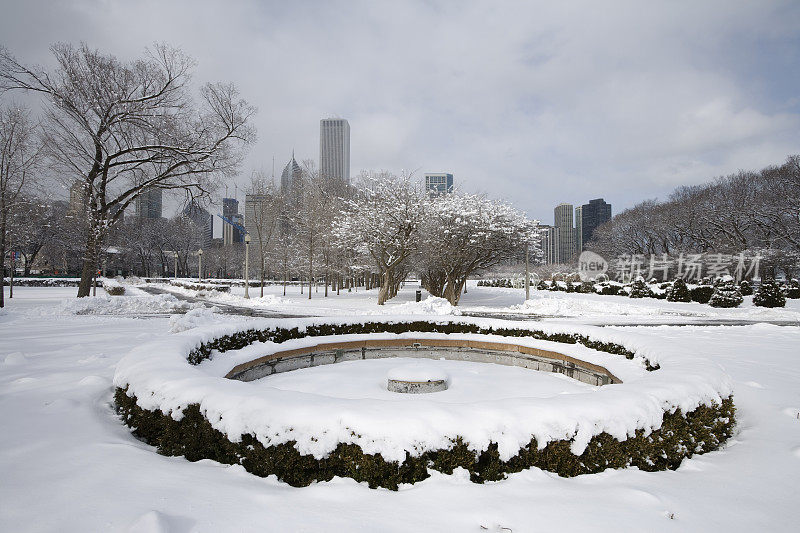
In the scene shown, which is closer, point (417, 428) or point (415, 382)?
point (417, 428)

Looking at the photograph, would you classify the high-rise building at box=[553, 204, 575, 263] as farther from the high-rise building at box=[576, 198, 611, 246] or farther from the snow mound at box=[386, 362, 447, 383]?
the snow mound at box=[386, 362, 447, 383]

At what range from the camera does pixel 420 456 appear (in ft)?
11.1

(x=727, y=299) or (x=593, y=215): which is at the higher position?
(x=593, y=215)

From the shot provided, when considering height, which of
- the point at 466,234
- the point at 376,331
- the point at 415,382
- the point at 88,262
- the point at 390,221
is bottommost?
the point at 415,382

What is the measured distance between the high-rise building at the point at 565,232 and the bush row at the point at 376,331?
13620cm

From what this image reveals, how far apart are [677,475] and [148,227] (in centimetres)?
8105

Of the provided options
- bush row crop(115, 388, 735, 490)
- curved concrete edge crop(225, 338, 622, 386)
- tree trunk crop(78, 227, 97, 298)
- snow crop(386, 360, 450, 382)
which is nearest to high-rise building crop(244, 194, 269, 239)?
tree trunk crop(78, 227, 97, 298)

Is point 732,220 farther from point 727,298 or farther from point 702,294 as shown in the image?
point 727,298

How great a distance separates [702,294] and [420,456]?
3443 cm

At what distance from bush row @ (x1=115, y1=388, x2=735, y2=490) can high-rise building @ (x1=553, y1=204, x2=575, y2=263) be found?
142430 mm

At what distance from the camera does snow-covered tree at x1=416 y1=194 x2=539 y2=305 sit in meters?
25.1

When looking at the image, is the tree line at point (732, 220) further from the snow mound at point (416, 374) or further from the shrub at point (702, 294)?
the snow mound at point (416, 374)

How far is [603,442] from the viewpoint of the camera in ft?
12.1

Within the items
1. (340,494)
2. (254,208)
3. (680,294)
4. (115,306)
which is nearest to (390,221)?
(115,306)
